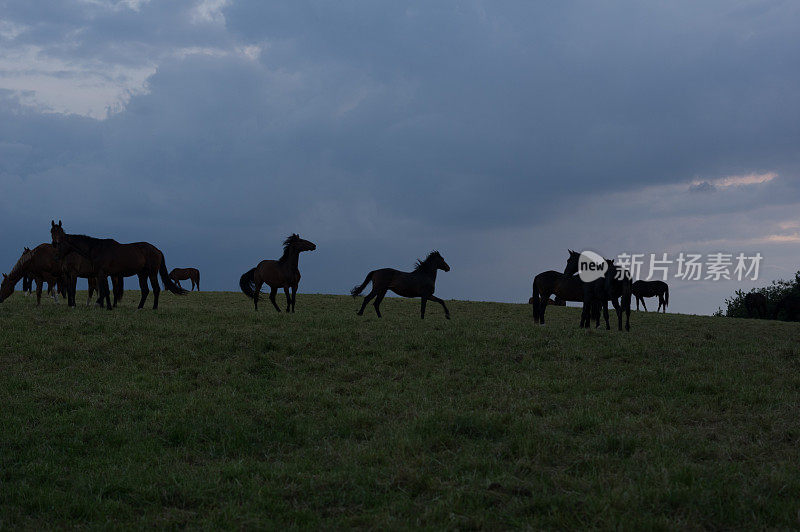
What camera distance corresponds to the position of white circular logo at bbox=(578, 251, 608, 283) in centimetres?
2088

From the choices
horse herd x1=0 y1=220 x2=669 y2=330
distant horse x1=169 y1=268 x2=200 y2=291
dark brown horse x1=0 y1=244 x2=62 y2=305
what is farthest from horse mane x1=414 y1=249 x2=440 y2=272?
distant horse x1=169 y1=268 x2=200 y2=291

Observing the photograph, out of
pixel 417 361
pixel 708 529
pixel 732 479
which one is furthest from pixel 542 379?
pixel 708 529

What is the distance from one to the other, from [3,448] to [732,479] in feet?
32.3

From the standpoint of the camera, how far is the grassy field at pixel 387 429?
634 cm

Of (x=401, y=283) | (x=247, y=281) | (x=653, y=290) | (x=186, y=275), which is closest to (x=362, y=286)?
(x=401, y=283)

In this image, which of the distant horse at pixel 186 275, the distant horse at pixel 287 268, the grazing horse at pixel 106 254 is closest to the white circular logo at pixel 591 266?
the distant horse at pixel 287 268

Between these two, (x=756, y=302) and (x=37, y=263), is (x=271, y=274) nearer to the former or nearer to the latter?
(x=37, y=263)

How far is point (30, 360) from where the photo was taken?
13430 mm

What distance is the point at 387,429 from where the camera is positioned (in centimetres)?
913

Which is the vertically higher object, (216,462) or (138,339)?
(138,339)

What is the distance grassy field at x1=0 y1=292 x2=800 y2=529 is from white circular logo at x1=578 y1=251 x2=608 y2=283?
447 centimetres

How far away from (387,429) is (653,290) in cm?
3951

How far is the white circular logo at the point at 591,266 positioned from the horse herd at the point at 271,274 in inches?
6.8

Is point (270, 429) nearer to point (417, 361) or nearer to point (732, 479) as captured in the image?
point (417, 361)
